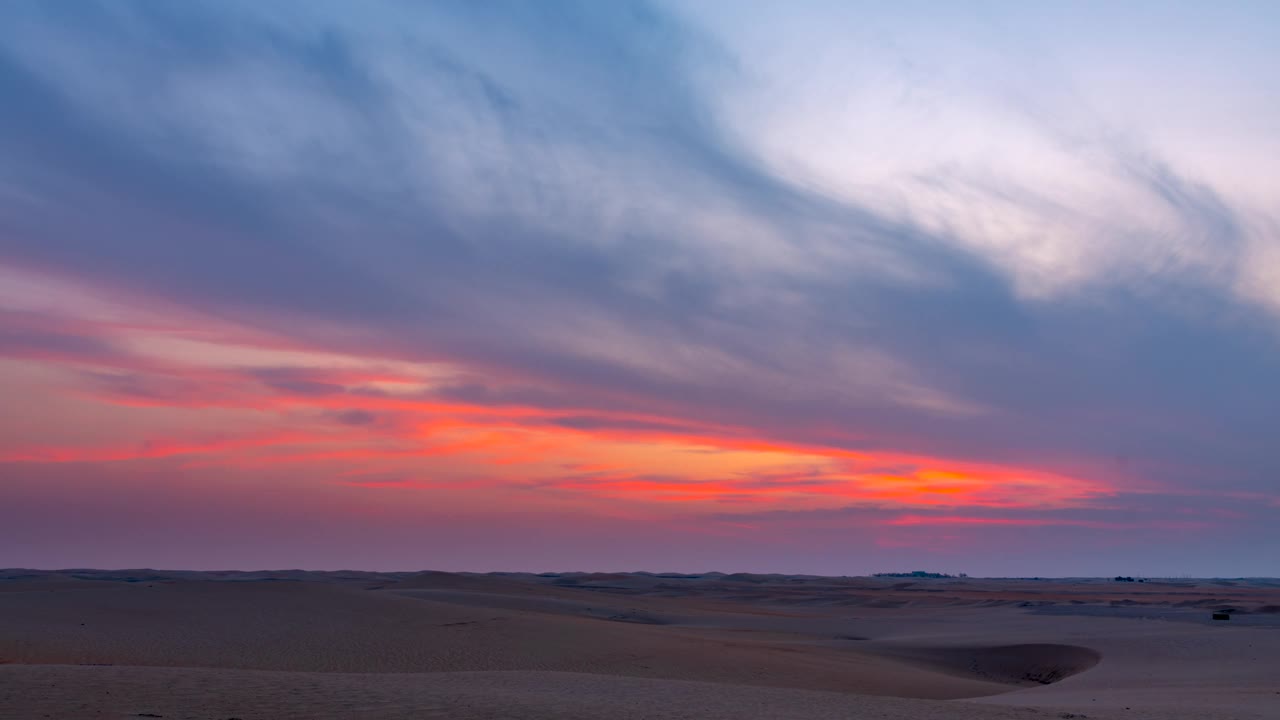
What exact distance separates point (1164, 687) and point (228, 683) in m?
22.8

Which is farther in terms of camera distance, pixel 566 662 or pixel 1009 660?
pixel 1009 660

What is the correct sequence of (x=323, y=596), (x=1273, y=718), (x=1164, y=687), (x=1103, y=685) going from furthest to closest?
(x=323, y=596) < (x=1103, y=685) < (x=1164, y=687) < (x=1273, y=718)

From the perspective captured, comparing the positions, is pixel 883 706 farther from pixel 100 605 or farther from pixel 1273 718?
pixel 100 605

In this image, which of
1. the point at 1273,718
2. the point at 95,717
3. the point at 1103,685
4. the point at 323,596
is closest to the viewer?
the point at 95,717

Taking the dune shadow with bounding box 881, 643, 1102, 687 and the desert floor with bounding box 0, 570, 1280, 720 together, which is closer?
the desert floor with bounding box 0, 570, 1280, 720

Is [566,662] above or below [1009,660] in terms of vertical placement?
above

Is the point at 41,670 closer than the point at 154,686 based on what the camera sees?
No

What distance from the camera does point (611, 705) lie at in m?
17.0

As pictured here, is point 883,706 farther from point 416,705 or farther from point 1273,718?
point 416,705

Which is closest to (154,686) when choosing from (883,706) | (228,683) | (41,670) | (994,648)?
(228,683)

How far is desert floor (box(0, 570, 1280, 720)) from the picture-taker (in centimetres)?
1623

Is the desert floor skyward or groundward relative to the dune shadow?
skyward

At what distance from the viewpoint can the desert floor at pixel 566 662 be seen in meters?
16.2

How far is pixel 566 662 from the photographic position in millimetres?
30359
